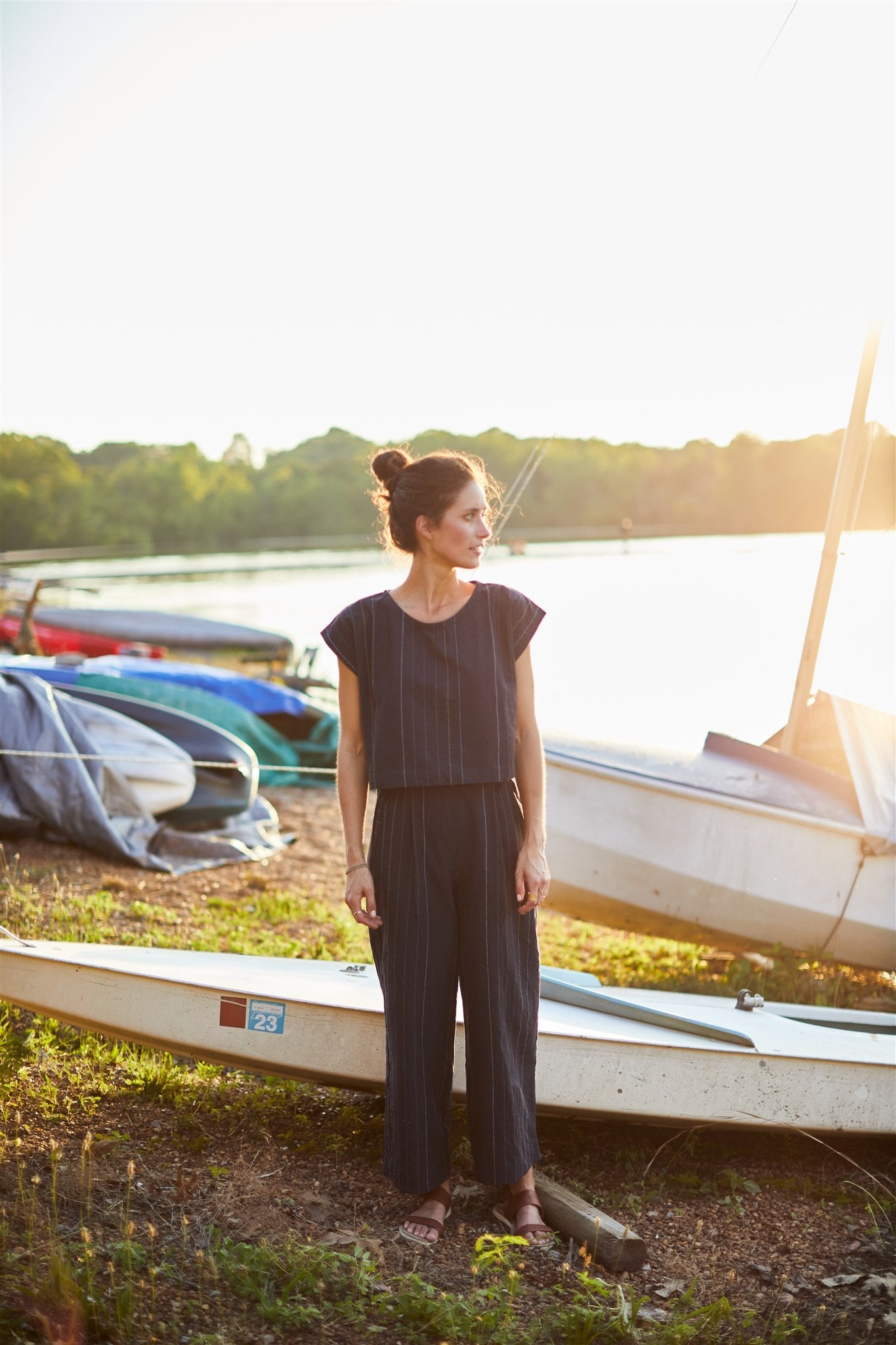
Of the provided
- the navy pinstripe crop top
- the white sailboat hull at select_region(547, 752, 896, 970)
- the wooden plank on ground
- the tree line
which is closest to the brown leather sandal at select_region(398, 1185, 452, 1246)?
the wooden plank on ground

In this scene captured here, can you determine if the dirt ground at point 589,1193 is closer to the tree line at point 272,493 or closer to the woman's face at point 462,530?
the woman's face at point 462,530

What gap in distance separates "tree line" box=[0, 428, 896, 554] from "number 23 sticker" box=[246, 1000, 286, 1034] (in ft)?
156

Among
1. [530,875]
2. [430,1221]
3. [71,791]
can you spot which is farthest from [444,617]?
[71,791]

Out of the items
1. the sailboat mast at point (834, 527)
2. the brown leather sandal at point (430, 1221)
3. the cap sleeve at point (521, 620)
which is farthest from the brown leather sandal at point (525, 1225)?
the sailboat mast at point (834, 527)

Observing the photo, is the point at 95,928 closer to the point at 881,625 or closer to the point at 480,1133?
the point at 480,1133

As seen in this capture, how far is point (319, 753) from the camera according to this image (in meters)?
9.69

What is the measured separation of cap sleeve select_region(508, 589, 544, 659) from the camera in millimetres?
2678

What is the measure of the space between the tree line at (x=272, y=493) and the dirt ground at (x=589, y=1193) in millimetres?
47442

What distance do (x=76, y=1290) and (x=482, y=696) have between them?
1433 millimetres

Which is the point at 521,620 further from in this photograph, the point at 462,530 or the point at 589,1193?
the point at 589,1193

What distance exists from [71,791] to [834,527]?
408cm

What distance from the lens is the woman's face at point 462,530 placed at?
2.62 metres

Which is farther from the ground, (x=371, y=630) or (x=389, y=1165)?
(x=371, y=630)

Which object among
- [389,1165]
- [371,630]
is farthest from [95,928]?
[371,630]
